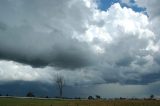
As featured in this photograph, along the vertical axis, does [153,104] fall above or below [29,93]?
below

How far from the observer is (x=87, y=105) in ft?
222

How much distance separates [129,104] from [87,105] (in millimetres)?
10582

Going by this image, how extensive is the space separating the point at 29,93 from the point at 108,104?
8966 centimetres

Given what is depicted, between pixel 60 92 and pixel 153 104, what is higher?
pixel 60 92

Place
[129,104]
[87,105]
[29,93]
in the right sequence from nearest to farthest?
[87,105] → [129,104] → [29,93]

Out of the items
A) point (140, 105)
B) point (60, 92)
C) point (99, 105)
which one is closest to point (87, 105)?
point (99, 105)

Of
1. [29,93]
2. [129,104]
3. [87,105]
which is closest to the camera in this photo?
[87,105]

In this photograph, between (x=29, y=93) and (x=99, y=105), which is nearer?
(x=99, y=105)

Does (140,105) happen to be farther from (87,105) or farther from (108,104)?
(87,105)

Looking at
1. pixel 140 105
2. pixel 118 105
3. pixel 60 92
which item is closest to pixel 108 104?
pixel 118 105

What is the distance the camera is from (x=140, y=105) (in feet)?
236

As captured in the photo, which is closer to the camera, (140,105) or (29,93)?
(140,105)

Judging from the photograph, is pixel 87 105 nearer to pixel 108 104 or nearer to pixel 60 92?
pixel 108 104

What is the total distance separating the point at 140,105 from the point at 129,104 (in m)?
A: 2.40
